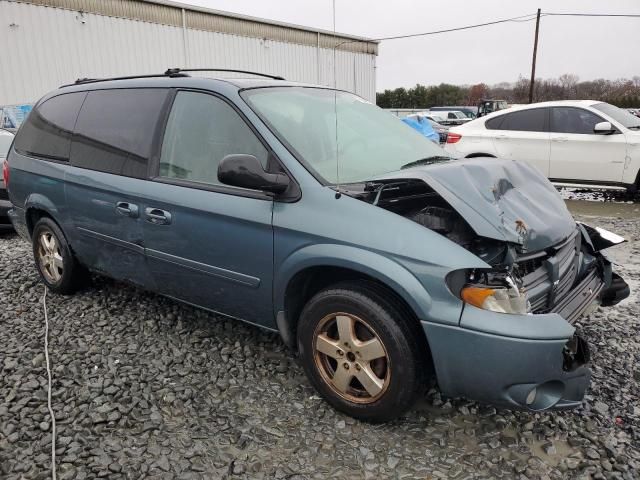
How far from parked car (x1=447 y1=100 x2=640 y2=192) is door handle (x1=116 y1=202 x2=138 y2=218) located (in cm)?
665

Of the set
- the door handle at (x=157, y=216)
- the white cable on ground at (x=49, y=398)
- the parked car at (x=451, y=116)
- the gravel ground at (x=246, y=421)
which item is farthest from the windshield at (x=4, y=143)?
the parked car at (x=451, y=116)

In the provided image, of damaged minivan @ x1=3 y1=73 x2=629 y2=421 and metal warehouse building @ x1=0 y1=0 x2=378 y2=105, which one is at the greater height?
metal warehouse building @ x1=0 y1=0 x2=378 y2=105

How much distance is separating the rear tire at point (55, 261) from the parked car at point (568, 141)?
21.8 ft

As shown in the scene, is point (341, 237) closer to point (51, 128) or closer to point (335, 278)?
point (335, 278)

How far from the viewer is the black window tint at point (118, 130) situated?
10.6ft

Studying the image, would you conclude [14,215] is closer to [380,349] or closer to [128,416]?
[128,416]

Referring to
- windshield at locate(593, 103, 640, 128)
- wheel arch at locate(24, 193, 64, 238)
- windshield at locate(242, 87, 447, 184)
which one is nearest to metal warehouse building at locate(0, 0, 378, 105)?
windshield at locate(593, 103, 640, 128)

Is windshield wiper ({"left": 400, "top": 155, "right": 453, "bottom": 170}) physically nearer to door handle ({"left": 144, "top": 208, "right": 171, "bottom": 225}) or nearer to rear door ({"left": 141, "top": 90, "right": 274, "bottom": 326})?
rear door ({"left": 141, "top": 90, "right": 274, "bottom": 326})

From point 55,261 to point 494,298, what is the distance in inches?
141

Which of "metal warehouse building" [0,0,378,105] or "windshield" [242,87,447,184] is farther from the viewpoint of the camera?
"metal warehouse building" [0,0,378,105]

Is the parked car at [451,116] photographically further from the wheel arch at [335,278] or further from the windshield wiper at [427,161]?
the wheel arch at [335,278]

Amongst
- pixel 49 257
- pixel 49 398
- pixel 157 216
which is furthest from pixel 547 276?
pixel 49 257

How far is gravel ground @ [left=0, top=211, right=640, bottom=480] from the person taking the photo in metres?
2.24

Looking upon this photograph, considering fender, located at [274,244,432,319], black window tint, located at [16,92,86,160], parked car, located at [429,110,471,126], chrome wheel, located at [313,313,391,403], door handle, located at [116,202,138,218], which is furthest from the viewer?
parked car, located at [429,110,471,126]
